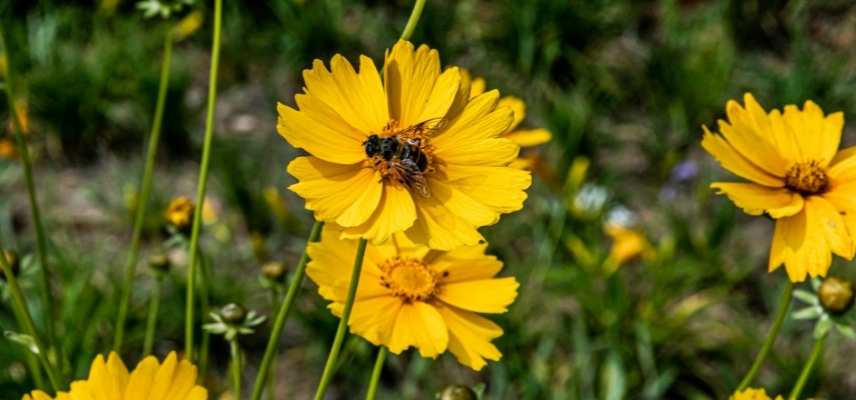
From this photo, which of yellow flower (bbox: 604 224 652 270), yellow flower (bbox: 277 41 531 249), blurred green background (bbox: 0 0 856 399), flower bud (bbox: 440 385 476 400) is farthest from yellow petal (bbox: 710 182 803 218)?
yellow flower (bbox: 604 224 652 270)

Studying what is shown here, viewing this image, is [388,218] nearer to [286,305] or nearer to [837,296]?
[286,305]

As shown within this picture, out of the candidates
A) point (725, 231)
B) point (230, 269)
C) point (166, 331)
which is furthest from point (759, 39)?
point (166, 331)

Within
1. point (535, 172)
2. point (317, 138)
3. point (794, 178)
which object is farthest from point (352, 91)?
point (535, 172)

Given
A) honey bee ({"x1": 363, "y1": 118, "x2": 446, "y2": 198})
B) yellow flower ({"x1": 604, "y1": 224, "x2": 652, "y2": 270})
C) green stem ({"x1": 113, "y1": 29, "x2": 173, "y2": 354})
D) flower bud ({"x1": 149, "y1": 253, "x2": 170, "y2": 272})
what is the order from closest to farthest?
honey bee ({"x1": 363, "y1": 118, "x2": 446, "y2": 198}) → green stem ({"x1": 113, "y1": 29, "x2": 173, "y2": 354}) → flower bud ({"x1": 149, "y1": 253, "x2": 170, "y2": 272}) → yellow flower ({"x1": 604, "y1": 224, "x2": 652, "y2": 270})

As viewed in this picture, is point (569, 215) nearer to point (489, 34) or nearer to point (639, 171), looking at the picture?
point (639, 171)

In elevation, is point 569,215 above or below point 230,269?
above

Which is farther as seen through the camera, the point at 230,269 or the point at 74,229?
the point at 74,229

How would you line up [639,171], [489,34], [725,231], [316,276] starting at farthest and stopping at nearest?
[489,34] < [639,171] < [725,231] < [316,276]

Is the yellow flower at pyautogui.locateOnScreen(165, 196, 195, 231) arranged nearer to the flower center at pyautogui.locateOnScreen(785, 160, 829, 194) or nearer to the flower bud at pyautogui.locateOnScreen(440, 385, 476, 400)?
the flower bud at pyautogui.locateOnScreen(440, 385, 476, 400)
